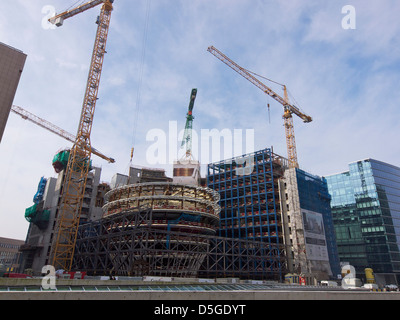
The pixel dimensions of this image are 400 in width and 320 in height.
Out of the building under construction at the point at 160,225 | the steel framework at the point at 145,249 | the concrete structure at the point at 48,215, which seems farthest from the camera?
the concrete structure at the point at 48,215

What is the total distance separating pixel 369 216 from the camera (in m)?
125

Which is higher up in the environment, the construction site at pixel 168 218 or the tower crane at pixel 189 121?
the tower crane at pixel 189 121

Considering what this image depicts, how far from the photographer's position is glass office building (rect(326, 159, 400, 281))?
386 ft

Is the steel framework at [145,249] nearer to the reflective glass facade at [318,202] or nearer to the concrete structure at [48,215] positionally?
the concrete structure at [48,215]

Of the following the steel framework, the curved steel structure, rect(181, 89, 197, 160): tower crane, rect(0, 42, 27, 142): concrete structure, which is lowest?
the steel framework

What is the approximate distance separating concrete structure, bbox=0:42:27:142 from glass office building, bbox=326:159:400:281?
132163 mm

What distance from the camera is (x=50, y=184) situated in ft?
349

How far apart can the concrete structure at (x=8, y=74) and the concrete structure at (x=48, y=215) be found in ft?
155

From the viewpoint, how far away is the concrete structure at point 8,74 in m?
57.7

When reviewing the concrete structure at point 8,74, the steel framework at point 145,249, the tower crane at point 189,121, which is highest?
the tower crane at point 189,121

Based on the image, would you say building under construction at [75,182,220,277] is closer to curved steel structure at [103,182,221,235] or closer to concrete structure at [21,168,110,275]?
curved steel structure at [103,182,221,235]

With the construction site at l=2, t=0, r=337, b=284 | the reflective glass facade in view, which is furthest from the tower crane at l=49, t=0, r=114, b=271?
the reflective glass facade

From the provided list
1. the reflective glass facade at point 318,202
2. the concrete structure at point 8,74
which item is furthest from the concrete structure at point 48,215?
the reflective glass facade at point 318,202
